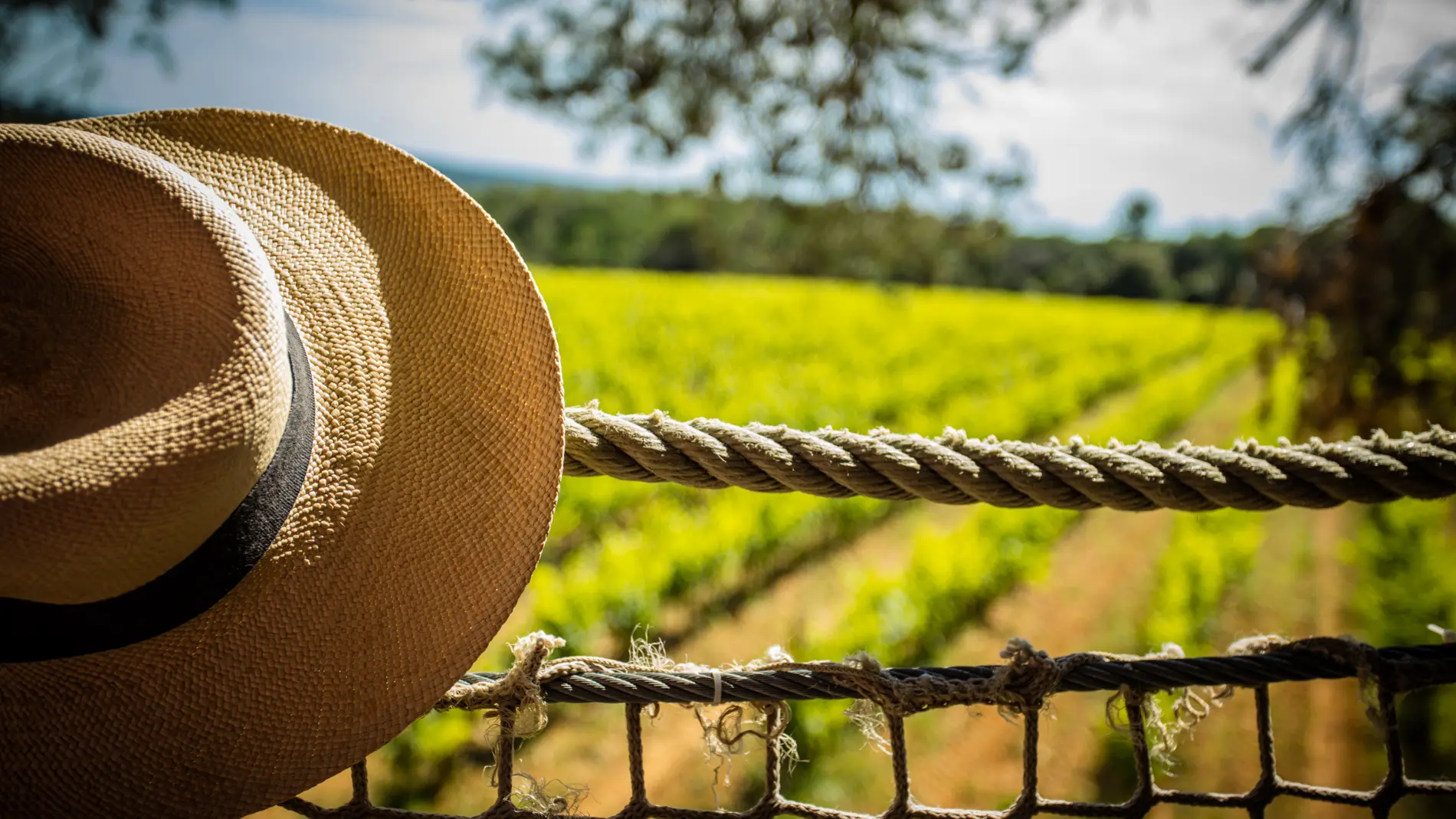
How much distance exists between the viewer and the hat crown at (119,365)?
0.67 metres

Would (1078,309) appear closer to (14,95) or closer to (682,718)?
(682,718)

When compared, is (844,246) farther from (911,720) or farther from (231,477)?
(231,477)

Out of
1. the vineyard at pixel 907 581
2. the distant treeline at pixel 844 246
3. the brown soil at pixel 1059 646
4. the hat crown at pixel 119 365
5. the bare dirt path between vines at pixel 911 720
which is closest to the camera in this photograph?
the hat crown at pixel 119 365

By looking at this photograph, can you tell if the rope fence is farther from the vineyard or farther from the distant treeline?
the distant treeline

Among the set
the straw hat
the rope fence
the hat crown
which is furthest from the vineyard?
the hat crown

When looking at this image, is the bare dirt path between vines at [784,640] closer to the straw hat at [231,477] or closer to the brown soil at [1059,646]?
the brown soil at [1059,646]

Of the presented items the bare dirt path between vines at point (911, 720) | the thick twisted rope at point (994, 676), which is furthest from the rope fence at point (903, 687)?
the bare dirt path between vines at point (911, 720)

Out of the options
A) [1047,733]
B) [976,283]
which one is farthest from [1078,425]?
[976,283]

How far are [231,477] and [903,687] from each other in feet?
2.83

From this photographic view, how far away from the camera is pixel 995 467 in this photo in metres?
1.04

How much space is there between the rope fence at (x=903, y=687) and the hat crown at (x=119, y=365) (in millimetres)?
486

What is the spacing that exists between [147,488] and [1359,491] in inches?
60.1

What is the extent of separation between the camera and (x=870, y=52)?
389 centimetres

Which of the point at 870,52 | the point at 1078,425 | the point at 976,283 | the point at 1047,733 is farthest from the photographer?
the point at 976,283
